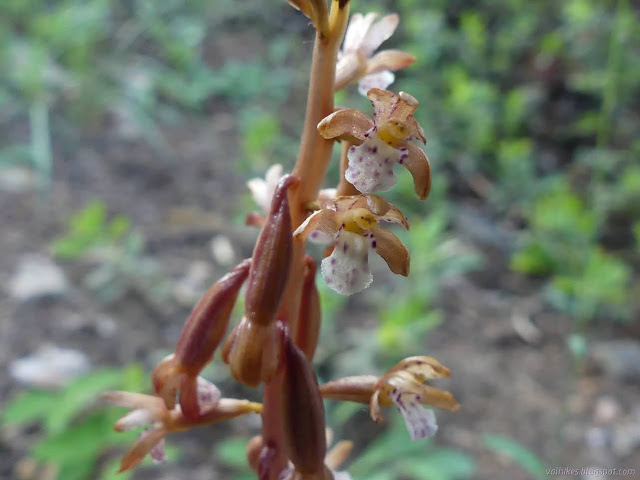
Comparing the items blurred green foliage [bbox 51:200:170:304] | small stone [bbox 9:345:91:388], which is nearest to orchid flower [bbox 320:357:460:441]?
small stone [bbox 9:345:91:388]

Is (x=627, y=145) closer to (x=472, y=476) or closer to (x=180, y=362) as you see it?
(x=472, y=476)

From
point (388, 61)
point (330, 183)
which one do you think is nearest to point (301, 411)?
point (388, 61)

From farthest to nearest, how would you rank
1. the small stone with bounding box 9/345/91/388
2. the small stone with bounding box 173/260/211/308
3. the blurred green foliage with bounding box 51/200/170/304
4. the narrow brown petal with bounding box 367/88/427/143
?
the small stone with bounding box 173/260/211/308 < the blurred green foliage with bounding box 51/200/170/304 < the small stone with bounding box 9/345/91/388 < the narrow brown petal with bounding box 367/88/427/143

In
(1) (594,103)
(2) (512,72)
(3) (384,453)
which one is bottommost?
(3) (384,453)

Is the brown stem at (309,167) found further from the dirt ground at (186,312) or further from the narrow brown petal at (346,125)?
the dirt ground at (186,312)

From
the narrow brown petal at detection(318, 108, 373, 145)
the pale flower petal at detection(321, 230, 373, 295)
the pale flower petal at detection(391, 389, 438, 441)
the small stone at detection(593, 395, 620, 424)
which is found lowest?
the small stone at detection(593, 395, 620, 424)

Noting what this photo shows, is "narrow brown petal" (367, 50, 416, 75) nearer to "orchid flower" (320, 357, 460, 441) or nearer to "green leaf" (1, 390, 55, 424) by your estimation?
"orchid flower" (320, 357, 460, 441)

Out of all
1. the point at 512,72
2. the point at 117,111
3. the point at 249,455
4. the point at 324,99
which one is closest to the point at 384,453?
the point at 249,455
